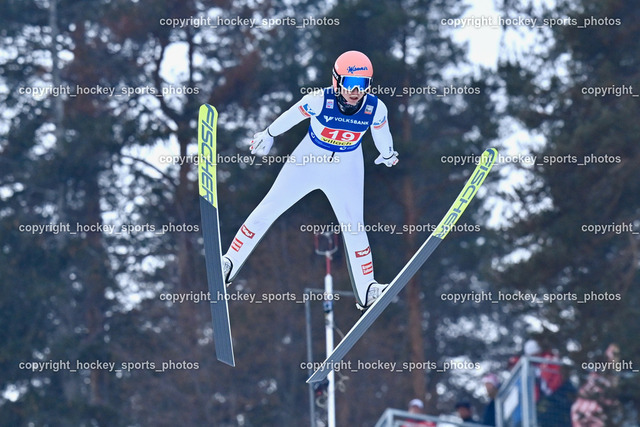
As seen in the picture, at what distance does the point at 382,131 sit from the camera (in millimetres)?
8180

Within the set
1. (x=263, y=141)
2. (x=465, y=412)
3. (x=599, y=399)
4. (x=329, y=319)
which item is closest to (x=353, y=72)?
(x=263, y=141)

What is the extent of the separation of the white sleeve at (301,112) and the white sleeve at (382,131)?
1.26 feet

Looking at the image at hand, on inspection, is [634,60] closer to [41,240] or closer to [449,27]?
[449,27]

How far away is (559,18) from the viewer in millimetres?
18875

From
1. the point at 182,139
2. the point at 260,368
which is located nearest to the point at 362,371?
the point at 260,368

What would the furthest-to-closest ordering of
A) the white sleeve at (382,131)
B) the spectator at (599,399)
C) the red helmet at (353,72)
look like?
the spectator at (599,399) < the white sleeve at (382,131) < the red helmet at (353,72)

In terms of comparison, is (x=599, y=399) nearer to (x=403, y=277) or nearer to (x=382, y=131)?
(x=403, y=277)

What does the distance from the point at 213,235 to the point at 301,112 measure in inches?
39.5

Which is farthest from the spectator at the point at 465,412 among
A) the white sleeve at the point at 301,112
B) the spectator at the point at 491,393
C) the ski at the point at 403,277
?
the white sleeve at the point at 301,112

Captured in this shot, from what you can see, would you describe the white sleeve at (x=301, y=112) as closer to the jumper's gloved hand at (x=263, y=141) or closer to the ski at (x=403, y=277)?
the jumper's gloved hand at (x=263, y=141)

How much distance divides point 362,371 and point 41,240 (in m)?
6.91

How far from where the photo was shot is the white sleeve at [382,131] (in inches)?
317

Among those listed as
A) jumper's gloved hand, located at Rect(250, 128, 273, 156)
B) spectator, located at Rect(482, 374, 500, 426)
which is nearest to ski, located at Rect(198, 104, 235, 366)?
jumper's gloved hand, located at Rect(250, 128, 273, 156)

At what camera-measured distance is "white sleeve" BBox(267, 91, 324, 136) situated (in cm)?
800
